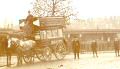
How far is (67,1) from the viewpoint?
136 feet

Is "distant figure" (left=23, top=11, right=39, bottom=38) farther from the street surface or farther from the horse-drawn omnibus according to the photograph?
the street surface

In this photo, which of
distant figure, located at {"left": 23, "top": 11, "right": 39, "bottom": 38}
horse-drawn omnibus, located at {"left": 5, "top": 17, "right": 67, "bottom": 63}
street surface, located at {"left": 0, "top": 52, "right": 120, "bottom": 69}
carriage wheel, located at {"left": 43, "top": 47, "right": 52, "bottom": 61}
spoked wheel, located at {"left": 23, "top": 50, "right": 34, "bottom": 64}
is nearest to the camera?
street surface, located at {"left": 0, "top": 52, "right": 120, "bottom": 69}

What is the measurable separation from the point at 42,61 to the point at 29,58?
2.94 feet

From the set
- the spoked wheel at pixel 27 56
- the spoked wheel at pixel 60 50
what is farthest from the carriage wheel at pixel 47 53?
the spoked wheel at pixel 27 56

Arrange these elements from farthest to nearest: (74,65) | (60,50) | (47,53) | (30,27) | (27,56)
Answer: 1. (60,50)
2. (47,53)
3. (30,27)
4. (27,56)
5. (74,65)

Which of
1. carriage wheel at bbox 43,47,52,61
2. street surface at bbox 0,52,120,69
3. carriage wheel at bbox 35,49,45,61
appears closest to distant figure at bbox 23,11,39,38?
carriage wheel at bbox 35,49,45,61

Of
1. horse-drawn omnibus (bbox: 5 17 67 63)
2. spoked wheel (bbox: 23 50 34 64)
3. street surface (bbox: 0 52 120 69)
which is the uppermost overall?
horse-drawn omnibus (bbox: 5 17 67 63)

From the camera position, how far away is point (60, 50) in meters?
20.9

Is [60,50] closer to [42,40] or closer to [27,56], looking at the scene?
[42,40]

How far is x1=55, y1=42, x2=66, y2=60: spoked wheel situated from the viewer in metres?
20.8

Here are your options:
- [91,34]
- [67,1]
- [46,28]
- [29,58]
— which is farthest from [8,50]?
[91,34]

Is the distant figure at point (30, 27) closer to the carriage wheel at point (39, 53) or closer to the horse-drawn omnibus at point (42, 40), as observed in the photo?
the horse-drawn omnibus at point (42, 40)

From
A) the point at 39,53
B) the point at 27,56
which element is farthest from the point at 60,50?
the point at 27,56

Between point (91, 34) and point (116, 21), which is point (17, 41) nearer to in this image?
point (91, 34)
